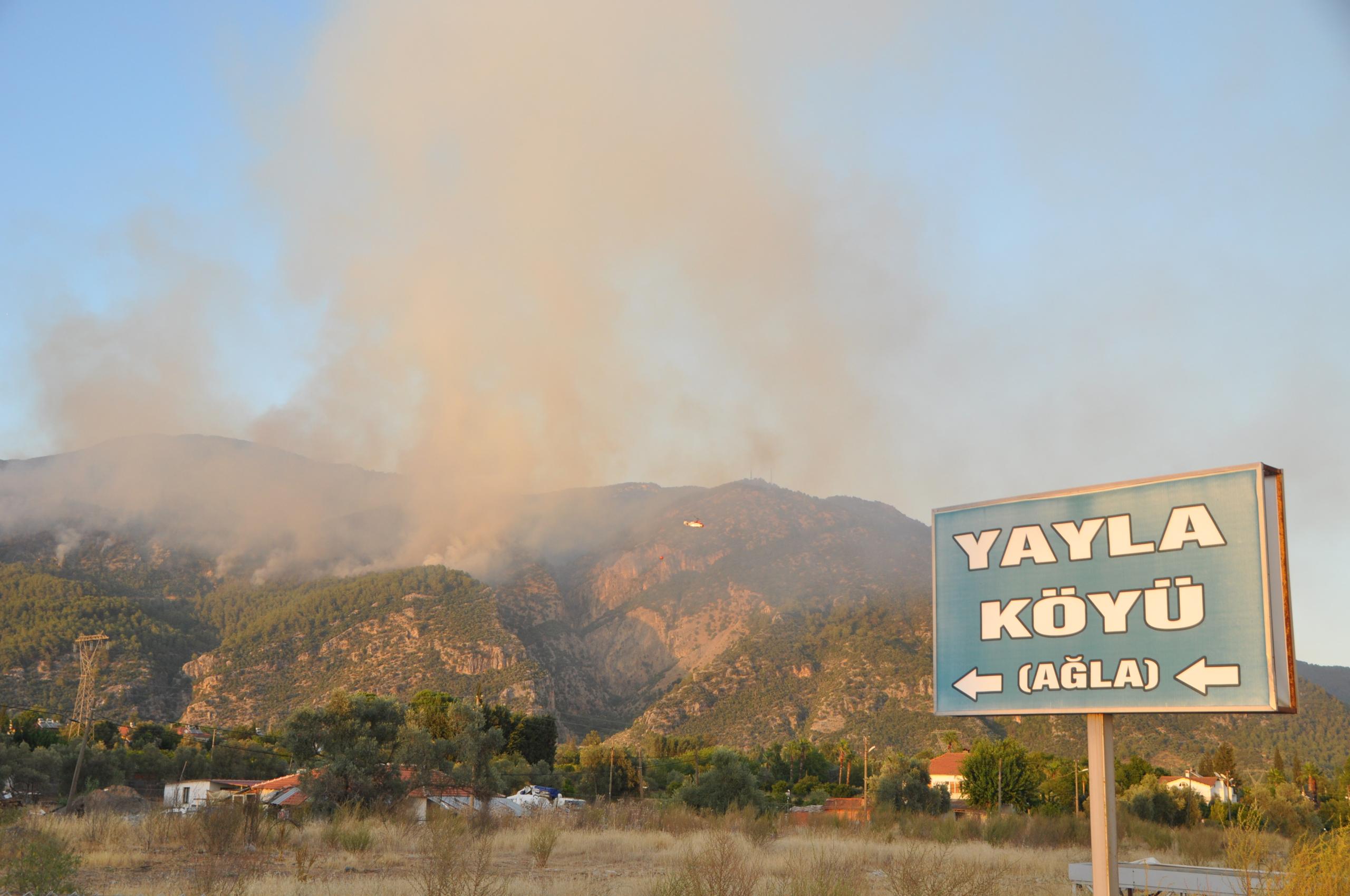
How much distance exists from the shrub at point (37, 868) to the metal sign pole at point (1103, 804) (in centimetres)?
1213

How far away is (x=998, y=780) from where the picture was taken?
59.4 m

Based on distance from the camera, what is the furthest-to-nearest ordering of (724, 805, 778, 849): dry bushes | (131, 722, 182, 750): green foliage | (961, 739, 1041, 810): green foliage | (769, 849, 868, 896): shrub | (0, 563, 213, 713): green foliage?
(0, 563, 213, 713): green foliage → (131, 722, 182, 750): green foliage → (961, 739, 1041, 810): green foliage → (724, 805, 778, 849): dry bushes → (769, 849, 868, 896): shrub

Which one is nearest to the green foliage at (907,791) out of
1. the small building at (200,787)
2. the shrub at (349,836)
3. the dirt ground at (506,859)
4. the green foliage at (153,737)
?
the dirt ground at (506,859)

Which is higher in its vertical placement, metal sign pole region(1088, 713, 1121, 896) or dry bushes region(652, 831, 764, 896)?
metal sign pole region(1088, 713, 1121, 896)

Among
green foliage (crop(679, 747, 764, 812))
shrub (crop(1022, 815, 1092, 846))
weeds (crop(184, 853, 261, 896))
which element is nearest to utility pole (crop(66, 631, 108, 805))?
weeds (crop(184, 853, 261, 896))

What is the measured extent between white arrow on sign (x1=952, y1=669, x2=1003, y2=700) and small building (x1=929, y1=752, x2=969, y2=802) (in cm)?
7915

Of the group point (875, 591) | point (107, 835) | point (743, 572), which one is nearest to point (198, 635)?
point (743, 572)

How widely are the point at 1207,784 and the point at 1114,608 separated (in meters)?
89.7

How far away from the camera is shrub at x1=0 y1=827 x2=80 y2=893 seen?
11.3m

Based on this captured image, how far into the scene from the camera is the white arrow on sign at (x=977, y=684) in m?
10.8

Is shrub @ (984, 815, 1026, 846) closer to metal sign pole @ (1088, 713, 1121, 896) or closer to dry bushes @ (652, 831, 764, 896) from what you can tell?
dry bushes @ (652, 831, 764, 896)

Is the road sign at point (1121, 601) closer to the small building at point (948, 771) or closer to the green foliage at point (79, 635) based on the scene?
the small building at point (948, 771)

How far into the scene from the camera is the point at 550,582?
594 ft

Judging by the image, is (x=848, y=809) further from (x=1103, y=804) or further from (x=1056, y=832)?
(x=1103, y=804)
